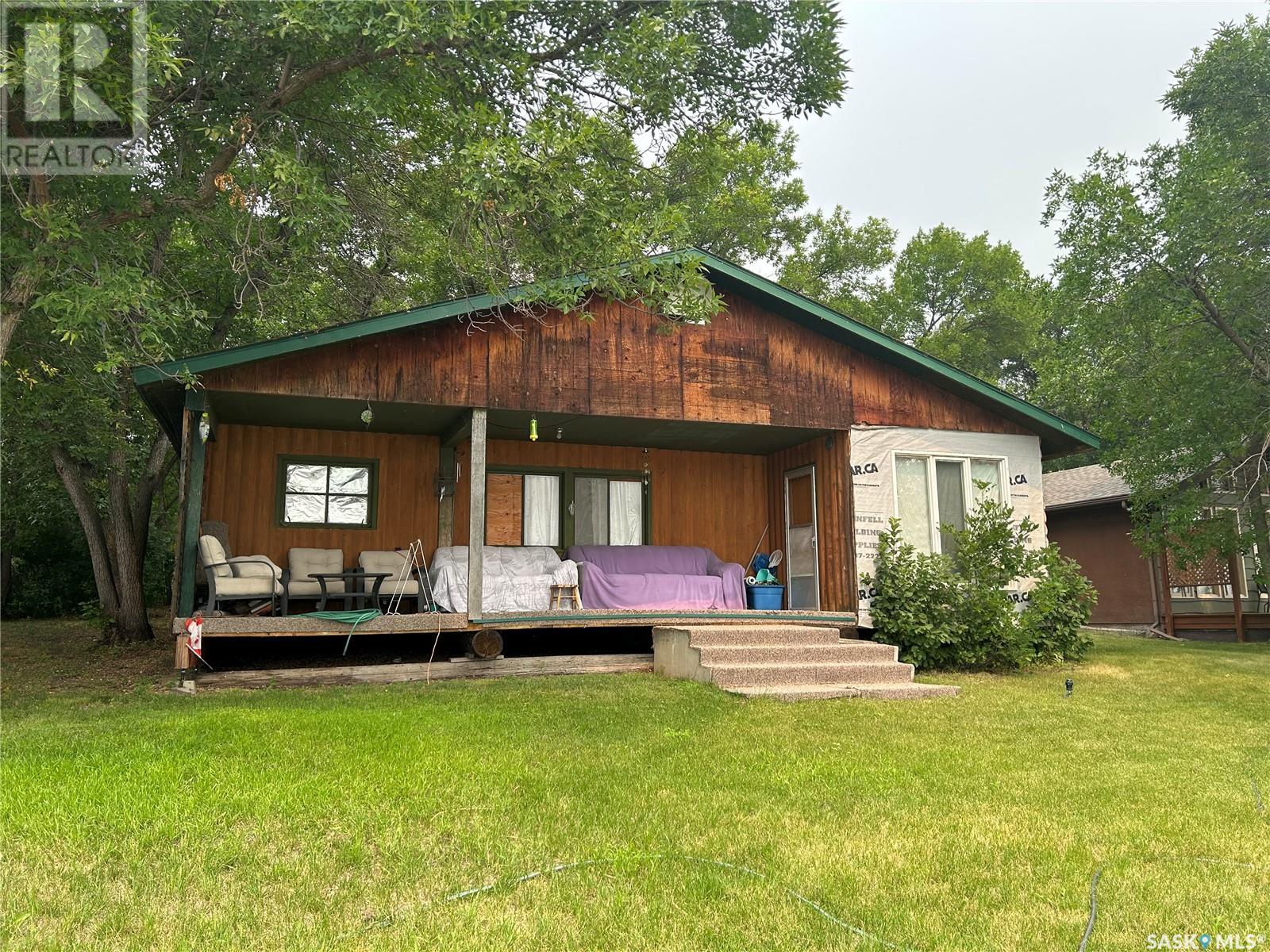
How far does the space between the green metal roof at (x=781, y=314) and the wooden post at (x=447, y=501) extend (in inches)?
104

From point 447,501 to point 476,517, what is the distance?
2.27 meters

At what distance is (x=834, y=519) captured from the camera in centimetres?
1066

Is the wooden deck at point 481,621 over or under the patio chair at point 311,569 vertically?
under

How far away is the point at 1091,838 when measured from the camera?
356 cm

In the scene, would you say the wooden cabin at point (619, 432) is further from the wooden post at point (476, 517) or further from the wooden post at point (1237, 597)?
the wooden post at point (1237, 597)

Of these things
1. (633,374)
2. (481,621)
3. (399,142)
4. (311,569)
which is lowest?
(481,621)

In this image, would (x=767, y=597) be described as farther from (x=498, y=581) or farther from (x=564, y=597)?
(x=498, y=581)

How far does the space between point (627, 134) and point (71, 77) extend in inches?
192

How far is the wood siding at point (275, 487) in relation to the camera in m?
10.2

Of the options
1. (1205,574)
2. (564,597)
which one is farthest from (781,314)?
(1205,574)

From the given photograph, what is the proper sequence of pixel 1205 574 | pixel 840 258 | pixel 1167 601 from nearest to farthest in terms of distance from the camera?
pixel 1167 601 → pixel 1205 574 → pixel 840 258

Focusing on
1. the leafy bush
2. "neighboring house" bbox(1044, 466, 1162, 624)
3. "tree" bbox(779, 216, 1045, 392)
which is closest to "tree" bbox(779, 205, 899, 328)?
"tree" bbox(779, 216, 1045, 392)

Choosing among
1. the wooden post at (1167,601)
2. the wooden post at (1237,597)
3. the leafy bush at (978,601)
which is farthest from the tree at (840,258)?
the leafy bush at (978,601)

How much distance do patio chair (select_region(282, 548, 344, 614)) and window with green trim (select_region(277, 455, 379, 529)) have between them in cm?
41
